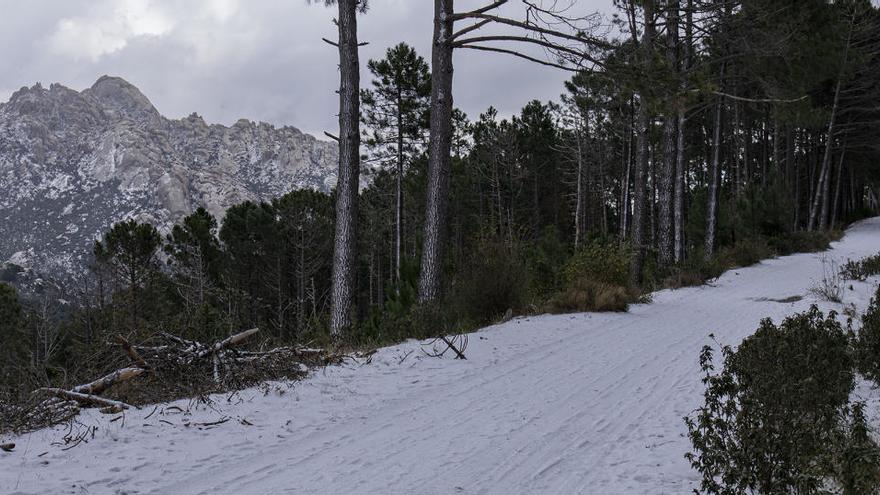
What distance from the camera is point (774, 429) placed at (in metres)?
2.58

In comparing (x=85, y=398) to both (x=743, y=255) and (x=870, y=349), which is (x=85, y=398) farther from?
(x=743, y=255)

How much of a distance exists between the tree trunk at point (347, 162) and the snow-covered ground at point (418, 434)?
2.98 metres

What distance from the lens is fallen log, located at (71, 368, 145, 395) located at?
417cm

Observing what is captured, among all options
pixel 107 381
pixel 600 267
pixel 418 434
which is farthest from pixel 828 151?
pixel 107 381

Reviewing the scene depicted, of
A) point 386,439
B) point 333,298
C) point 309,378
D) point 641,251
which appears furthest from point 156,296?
point 386,439

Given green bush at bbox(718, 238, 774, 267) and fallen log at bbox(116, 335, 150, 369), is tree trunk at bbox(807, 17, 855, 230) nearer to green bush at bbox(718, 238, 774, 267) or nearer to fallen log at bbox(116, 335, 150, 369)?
green bush at bbox(718, 238, 774, 267)

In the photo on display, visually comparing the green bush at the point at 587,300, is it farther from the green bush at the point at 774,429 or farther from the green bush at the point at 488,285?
the green bush at the point at 774,429

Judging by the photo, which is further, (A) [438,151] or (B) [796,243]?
(B) [796,243]

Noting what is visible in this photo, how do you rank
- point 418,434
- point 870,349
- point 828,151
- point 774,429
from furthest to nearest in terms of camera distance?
point 828,151 < point 870,349 < point 418,434 < point 774,429

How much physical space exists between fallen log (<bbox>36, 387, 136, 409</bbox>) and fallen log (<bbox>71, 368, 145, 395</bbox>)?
0.54 ft

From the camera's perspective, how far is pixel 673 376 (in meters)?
5.23

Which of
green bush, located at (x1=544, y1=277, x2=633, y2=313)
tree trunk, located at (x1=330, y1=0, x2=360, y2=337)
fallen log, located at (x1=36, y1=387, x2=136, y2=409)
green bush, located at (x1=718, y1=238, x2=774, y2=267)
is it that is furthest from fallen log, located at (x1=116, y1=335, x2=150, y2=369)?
green bush, located at (x1=718, y1=238, x2=774, y2=267)

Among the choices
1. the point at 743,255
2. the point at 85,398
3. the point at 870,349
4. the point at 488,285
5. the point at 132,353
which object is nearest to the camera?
the point at 85,398

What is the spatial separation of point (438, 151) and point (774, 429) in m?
7.32
